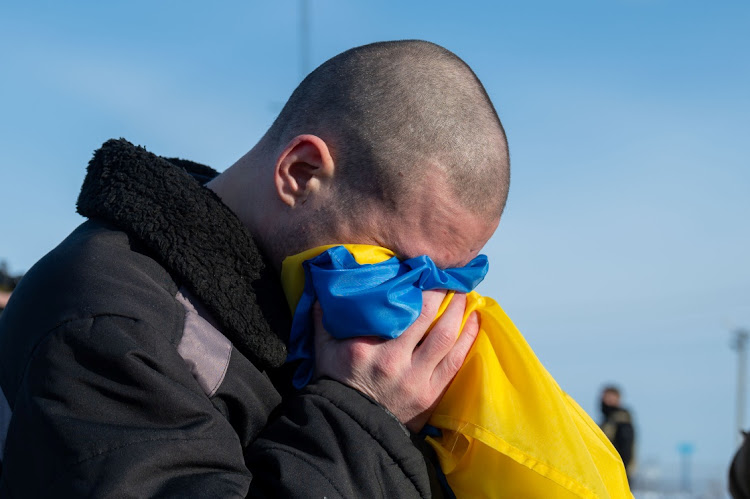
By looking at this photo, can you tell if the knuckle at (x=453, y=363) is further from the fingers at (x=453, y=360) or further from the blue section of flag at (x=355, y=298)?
the blue section of flag at (x=355, y=298)

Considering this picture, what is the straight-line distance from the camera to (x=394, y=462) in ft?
5.97

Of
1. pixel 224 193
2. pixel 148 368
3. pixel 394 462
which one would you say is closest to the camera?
pixel 148 368

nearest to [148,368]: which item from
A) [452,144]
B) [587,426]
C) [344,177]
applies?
[344,177]

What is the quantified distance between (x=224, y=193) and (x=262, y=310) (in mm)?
383

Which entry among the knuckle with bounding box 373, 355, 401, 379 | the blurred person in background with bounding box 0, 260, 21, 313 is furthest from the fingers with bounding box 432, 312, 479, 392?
the blurred person in background with bounding box 0, 260, 21, 313

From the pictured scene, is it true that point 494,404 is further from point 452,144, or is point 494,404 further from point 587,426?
point 452,144

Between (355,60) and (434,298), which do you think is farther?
(355,60)

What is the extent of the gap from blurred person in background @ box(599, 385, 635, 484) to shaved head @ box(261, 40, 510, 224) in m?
9.33

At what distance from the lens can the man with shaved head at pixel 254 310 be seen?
154 centimetres

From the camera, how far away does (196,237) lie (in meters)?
1.86

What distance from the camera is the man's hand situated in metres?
1.92

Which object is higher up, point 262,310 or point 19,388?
point 262,310

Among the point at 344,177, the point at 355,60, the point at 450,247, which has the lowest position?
the point at 450,247

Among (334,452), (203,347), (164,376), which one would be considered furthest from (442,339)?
(164,376)
